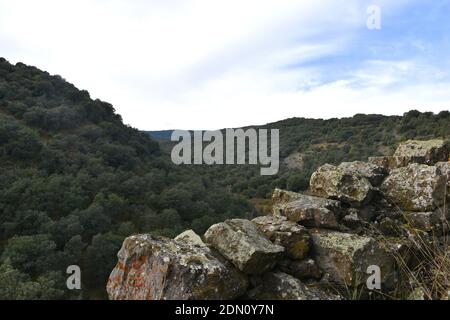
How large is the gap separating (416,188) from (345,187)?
3.40 ft

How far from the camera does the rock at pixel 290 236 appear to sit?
425cm

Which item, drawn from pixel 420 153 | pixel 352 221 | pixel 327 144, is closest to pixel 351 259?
pixel 352 221

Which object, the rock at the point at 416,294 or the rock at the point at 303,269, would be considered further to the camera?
the rock at the point at 303,269

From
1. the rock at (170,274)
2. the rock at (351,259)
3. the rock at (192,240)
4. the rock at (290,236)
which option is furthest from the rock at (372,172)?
the rock at (170,274)

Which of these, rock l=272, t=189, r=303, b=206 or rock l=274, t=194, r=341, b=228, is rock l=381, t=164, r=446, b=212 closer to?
rock l=274, t=194, r=341, b=228

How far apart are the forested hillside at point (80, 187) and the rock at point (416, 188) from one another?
31.5 feet

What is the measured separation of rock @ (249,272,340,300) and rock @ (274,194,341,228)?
1013 millimetres

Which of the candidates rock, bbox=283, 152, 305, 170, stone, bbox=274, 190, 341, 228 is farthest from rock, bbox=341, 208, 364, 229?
rock, bbox=283, 152, 305, 170

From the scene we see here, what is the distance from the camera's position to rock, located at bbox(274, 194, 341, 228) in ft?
15.3

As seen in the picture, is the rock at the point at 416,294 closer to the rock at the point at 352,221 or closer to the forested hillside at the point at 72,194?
the rock at the point at 352,221

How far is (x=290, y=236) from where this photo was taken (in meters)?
4.33

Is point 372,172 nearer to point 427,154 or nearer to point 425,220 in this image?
point 425,220

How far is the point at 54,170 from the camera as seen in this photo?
22750 mm
